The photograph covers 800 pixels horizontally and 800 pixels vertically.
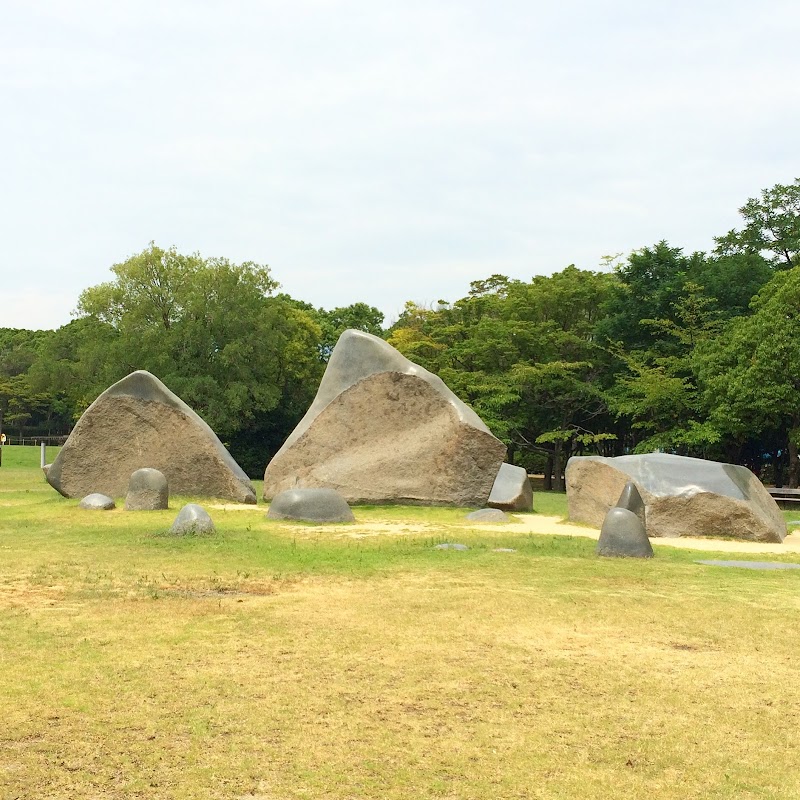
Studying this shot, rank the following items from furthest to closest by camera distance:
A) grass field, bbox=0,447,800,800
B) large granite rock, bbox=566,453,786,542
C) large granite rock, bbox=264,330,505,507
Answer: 1. large granite rock, bbox=264,330,505,507
2. large granite rock, bbox=566,453,786,542
3. grass field, bbox=0,447,800,800

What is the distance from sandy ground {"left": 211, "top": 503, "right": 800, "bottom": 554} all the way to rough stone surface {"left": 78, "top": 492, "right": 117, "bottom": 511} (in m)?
3.95

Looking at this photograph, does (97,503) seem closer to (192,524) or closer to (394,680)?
(192,524)

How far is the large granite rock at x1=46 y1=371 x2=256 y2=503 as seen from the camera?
17.4 metres

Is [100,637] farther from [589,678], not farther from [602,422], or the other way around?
[602,422]

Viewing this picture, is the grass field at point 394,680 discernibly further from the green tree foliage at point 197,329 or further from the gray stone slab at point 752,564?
the green tree foliage at point 197,329

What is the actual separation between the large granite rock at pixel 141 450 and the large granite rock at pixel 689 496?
7367mm

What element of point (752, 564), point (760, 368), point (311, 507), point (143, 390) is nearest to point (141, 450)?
point (143, 390)

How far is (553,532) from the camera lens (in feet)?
43.1

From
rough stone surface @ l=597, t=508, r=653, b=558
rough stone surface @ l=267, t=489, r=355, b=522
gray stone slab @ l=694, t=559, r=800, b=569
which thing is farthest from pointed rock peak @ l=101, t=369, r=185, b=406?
gray stone slab @ l=694, t=559, r=800, b=569

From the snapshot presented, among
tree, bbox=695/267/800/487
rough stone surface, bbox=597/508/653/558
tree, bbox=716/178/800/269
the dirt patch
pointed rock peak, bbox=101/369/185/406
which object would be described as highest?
tree, bbox=716/178/800/269

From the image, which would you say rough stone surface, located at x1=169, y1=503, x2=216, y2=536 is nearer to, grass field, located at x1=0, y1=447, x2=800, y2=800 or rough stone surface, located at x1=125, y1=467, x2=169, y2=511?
grass field, located at x1=0, y1=447, x2=800, y2=800

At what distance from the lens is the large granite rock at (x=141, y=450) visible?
57.2 ft

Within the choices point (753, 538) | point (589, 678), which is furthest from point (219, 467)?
point (589, 678)

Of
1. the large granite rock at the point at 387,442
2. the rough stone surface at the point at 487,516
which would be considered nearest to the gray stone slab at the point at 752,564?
the rough stone surface at the point at 487,516
